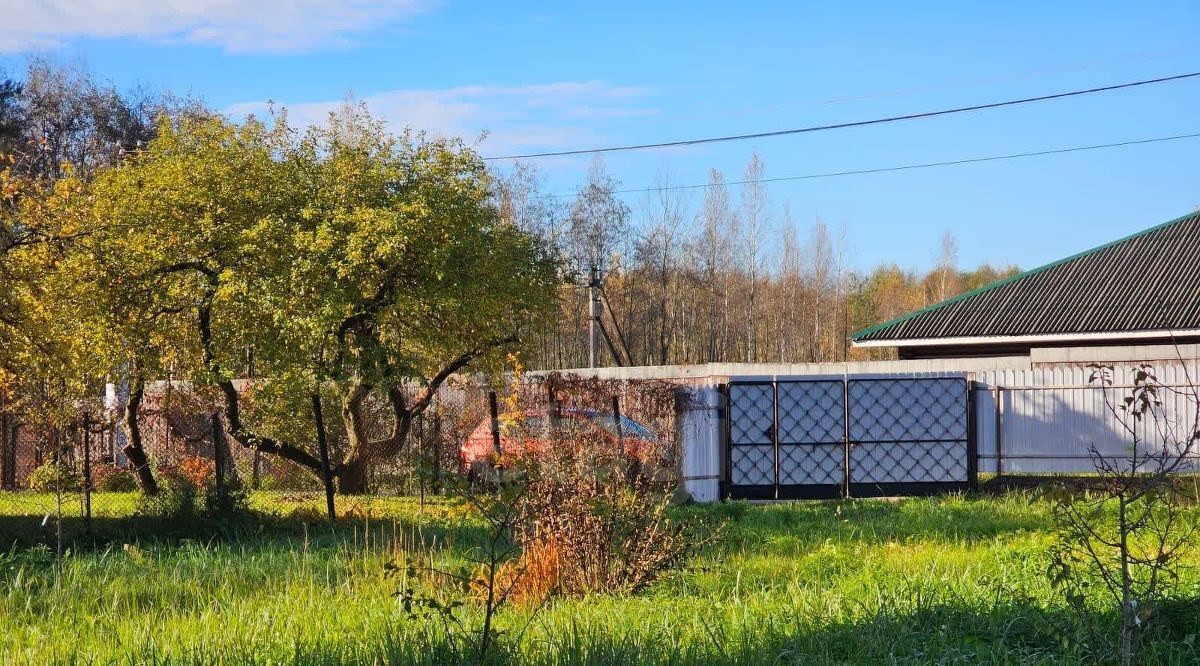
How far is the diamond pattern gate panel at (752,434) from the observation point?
55.4ft

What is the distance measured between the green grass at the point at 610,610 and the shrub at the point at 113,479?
10.4 meters

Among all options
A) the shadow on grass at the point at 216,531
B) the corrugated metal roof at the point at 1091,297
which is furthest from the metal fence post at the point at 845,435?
the corrugated metal roof at the point at 1091,297

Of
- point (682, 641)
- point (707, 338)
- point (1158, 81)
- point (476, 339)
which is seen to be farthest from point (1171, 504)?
point (707, 338)

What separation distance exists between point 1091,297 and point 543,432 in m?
15.7

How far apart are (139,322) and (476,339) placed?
4772 mm

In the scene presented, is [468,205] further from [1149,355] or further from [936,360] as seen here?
[1149,355]

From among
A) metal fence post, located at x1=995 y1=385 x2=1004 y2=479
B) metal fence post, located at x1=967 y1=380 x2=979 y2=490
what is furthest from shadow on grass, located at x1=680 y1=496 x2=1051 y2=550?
metal fence post, located at x1=995 y1=385 x2=1004 y2=479

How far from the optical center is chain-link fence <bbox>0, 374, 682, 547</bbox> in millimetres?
11188

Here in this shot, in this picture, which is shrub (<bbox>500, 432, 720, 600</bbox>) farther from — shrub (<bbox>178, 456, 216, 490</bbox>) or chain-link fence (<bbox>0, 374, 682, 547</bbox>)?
shrub (<bbox>178, 456, 216, 490</bbox>)

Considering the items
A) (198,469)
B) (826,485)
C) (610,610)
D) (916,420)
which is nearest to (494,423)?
(826,485)

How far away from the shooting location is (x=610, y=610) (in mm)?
6145

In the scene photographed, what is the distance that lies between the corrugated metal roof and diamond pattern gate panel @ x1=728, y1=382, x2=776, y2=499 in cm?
945

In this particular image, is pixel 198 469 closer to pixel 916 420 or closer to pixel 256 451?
pixel 256 451

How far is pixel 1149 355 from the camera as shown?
69.8 feet
